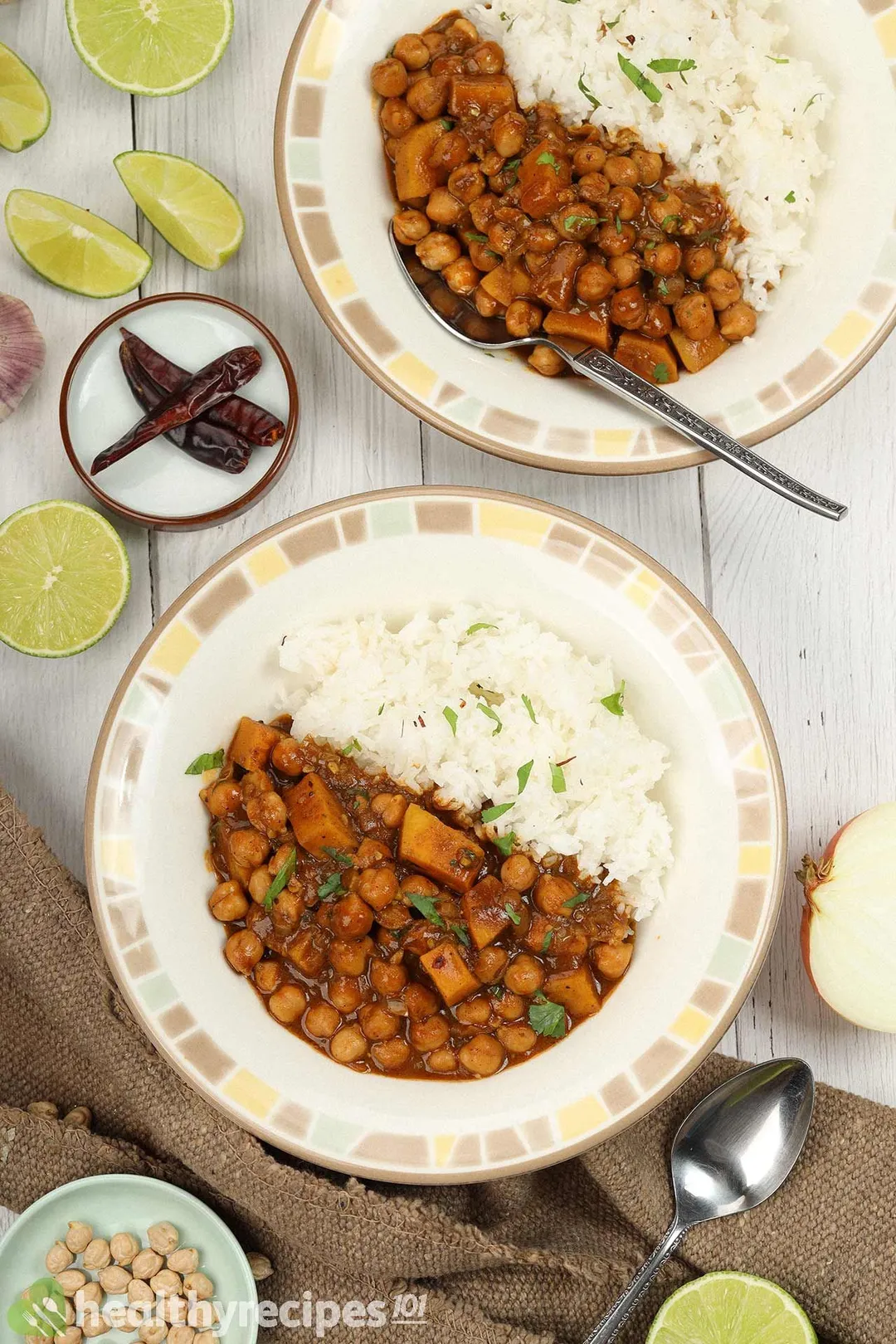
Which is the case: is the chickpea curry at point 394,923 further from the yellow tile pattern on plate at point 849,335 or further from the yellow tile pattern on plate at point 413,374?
the yellow tile pattern on plate at point 849,335

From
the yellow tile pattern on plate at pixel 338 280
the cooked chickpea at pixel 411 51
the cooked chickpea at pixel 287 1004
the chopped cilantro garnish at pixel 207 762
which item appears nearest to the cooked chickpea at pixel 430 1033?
the cooked chickpea at pixel 287 1004

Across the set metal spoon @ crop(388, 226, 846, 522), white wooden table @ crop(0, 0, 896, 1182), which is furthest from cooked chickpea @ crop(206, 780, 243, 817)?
metal spoon @ crop(388, 226, 846, 522)

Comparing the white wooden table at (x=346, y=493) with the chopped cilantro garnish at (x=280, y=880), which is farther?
the white wooden table at (x=346, y=493)

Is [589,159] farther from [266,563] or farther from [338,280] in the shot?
[266,563]

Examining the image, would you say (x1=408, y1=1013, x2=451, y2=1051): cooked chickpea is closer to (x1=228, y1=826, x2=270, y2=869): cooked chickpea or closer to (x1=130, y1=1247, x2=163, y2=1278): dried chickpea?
(x1=228, y1=826, x2=270, y2=869): cooked chickpea

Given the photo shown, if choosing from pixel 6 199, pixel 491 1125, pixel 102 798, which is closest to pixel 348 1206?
pixel 491 1125

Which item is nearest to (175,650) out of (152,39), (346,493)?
(346,493)

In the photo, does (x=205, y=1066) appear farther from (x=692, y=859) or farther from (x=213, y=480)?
(x=213, y=480)
